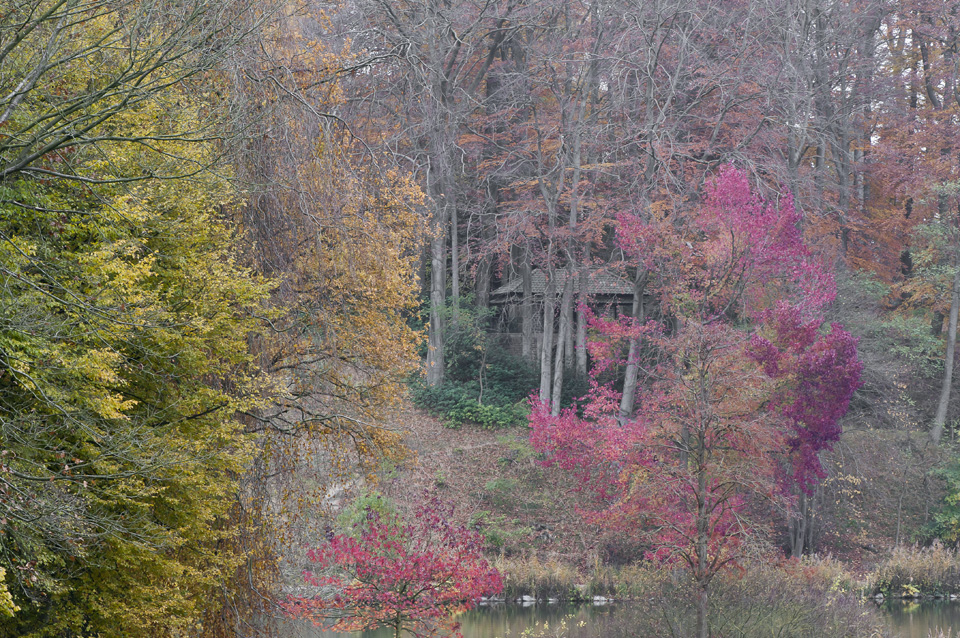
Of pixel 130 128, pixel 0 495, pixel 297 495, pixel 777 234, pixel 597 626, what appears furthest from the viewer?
pixel 777 234

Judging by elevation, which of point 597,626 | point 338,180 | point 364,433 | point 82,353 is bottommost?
point 597,626

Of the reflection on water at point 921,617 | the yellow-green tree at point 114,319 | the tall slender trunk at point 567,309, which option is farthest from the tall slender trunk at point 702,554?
the tall slender trunk at point 567,309

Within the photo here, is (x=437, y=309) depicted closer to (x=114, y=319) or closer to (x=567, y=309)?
(x=567, y=309)

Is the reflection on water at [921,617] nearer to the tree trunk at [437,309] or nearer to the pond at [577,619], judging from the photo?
the pond at [577,619]

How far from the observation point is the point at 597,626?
1403cm

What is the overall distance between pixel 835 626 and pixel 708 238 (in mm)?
7345

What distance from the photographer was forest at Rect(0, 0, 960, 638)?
6875mm

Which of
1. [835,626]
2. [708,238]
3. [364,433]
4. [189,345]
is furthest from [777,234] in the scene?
[189,345]

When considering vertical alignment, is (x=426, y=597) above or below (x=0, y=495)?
below

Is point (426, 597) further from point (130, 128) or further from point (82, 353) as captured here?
point (130, 128)

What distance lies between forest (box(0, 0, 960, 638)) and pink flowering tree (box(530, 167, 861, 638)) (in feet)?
0.30

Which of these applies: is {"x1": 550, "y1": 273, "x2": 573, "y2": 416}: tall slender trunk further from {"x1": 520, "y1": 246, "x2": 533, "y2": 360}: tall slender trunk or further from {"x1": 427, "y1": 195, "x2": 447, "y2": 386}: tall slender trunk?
{"x1": 427, "y1": 195, "x2": 447, "y2": 386}: tall slender trunk

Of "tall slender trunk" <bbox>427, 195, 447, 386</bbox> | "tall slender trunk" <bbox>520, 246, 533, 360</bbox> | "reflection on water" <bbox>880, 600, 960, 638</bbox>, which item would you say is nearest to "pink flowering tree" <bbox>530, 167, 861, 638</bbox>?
"reflection on water" <bbox>880, 600, 960, 638</bbox>

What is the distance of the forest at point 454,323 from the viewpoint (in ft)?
22.6
